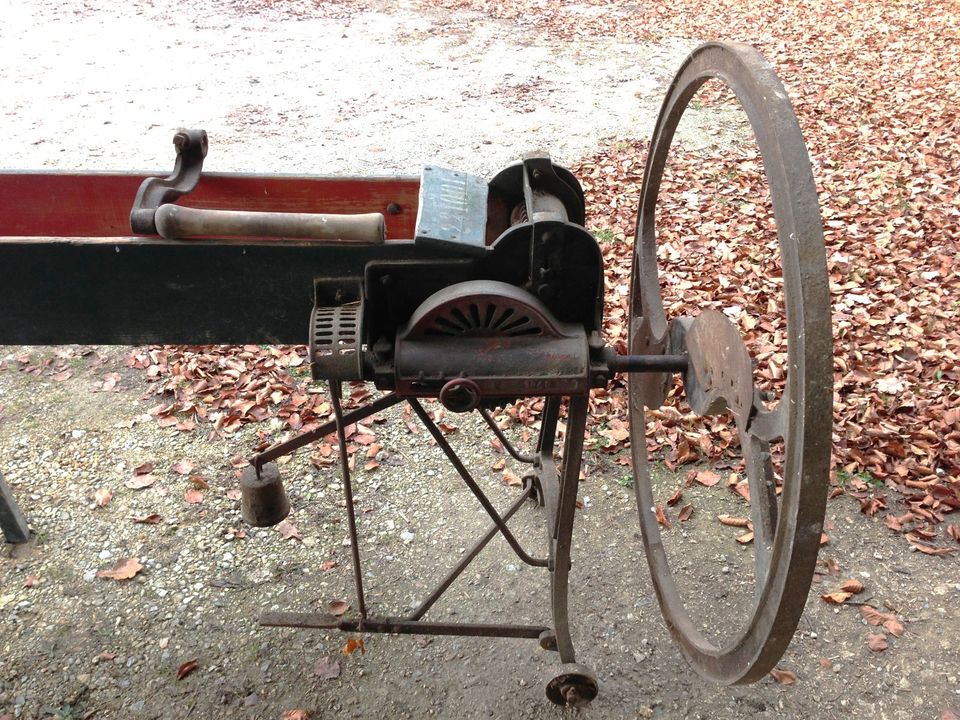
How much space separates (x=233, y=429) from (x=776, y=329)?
3.08 m

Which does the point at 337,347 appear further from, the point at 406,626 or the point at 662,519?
the point at 662,519

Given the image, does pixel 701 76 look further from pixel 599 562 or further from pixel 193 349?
pixel 193 349

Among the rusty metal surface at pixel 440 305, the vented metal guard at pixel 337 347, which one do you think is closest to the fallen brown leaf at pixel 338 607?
the rusty metal surface at pixel 440 305

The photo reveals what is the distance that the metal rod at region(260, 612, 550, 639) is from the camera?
2.37m

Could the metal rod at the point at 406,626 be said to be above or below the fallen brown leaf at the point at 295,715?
above

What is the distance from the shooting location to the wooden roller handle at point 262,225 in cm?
169

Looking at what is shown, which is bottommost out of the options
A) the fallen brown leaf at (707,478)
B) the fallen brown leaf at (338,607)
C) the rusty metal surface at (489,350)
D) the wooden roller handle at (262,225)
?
the fallen brown leaf at (338,607)

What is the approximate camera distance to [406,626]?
2400mm

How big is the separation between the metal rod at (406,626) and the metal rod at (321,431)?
549mm

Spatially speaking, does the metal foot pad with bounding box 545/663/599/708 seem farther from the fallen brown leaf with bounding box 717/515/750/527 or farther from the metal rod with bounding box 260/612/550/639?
Result: the fallen brown leaf with bounding box 717/515/750/527

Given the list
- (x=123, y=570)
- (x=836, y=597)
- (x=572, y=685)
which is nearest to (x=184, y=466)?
(x=123, y=570)

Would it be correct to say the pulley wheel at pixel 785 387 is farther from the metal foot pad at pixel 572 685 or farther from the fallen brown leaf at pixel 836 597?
the fallen brown leaf at pixel 836 597

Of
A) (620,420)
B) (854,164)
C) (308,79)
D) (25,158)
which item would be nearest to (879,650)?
(620,420)

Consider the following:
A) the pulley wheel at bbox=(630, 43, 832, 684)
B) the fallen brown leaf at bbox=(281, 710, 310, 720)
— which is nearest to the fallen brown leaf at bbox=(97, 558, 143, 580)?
the fallen brown leaf at bbox=(281, 710, 310, 720)
